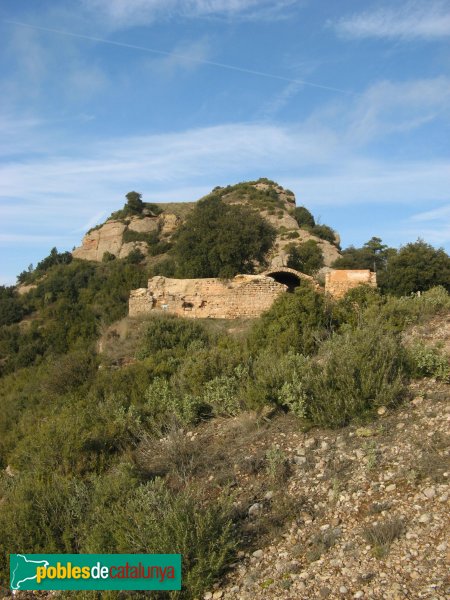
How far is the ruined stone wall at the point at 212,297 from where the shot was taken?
17.0 meters

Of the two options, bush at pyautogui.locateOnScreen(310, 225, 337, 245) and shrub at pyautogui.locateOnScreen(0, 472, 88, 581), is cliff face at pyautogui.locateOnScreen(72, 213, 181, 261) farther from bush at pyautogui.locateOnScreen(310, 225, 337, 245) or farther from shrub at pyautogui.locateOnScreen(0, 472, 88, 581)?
shrub at pyautogui.locateOnScreen(0, 472, 88, 581)

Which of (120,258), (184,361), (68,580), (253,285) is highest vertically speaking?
(120,258)

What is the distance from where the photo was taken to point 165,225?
45969mm

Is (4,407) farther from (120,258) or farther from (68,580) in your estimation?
(120,258)

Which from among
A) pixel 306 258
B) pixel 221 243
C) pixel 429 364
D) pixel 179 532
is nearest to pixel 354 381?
pixel 429 364

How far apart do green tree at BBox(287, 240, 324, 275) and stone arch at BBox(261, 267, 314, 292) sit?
6.19m

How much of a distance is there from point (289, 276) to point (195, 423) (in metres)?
14.1

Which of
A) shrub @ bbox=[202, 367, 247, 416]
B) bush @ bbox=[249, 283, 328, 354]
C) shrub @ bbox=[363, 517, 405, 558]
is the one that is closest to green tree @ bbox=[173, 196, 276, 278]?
bush @ bbox=[249, 283, 328, 354]

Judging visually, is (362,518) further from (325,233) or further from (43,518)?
(325,233)

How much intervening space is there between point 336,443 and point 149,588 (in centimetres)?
253

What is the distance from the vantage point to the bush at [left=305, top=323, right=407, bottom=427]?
20.2ft

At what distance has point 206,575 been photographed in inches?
165

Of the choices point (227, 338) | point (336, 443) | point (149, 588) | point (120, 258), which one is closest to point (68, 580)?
point (149, 588)

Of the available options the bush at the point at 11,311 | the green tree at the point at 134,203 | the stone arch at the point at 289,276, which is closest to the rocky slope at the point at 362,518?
the stone arch at the point at 289,276
